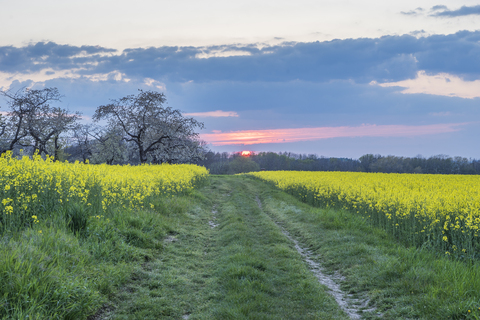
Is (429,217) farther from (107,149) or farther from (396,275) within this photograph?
(107,149)

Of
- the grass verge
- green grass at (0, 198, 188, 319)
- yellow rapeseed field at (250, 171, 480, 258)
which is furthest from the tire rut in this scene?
green grass at (0, 198, 188, 319)

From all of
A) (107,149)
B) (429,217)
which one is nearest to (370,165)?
(107,149)

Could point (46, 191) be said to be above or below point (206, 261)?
above

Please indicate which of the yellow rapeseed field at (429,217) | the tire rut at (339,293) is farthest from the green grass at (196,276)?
the yellow rapeseed field at (429,217)

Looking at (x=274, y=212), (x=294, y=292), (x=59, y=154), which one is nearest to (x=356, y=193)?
(x=274, y=212)

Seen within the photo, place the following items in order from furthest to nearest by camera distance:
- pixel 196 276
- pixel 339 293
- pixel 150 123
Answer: pixel 150 123
pixel 196 276
pixel 339 293

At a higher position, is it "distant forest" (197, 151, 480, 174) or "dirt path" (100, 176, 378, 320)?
"distant forest" (197, 151, 480, 174)

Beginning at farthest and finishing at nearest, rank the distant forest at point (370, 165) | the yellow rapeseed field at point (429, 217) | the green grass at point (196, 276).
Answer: the distant forest at point (370, 165) < the yellow rapeseed field at point (429, 217) < the green grass at point (196, 276)

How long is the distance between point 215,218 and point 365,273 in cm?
899

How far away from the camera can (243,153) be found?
13538cm

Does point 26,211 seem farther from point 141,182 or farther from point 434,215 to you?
point 434,215

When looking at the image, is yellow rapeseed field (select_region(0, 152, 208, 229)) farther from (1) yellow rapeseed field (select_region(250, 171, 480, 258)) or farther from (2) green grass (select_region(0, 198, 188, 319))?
(1) yellow rapeseed field (select_region(250, 171, 480, 258))

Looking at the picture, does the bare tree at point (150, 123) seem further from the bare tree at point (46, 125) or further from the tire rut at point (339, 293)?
the tire rut at point (339, 293)

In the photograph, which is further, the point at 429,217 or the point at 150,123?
the point at 150,123
